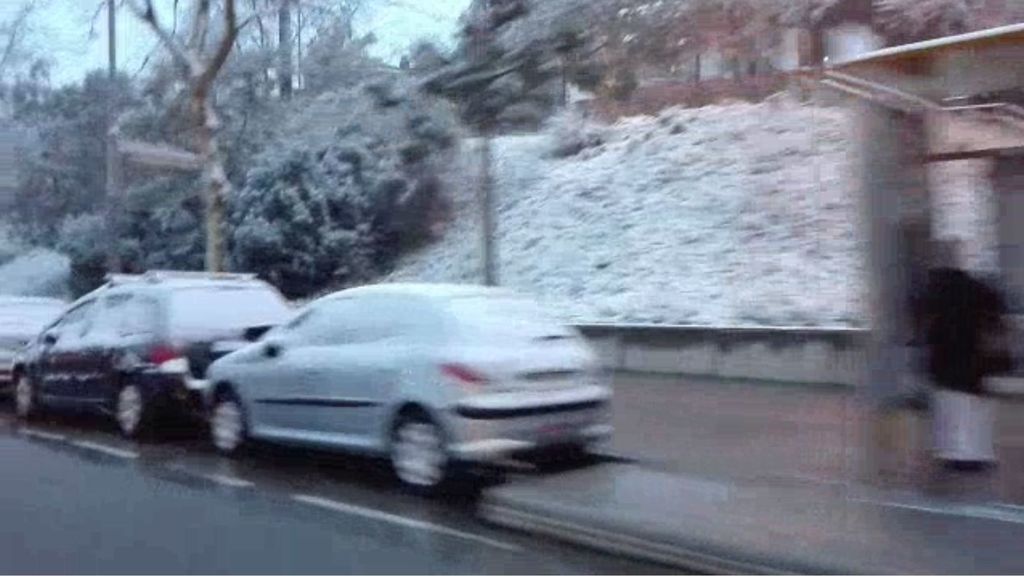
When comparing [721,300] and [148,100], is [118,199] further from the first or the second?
[721,300]

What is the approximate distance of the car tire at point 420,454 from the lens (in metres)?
11.8

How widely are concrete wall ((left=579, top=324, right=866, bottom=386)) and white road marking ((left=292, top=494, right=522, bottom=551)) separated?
233 inches

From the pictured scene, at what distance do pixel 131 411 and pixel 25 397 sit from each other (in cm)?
288

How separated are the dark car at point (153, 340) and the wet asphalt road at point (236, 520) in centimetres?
60

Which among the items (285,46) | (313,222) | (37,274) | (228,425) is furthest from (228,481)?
(37,274)

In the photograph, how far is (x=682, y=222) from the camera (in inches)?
883

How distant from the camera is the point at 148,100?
30.2 metres

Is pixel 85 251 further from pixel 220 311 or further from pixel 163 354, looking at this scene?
pixel 163 354

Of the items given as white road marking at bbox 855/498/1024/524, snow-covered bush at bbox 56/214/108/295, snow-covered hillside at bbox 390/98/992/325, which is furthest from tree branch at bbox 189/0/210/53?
white road marking at bbox 855/498/1024/524

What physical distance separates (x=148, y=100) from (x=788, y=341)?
55.5ft

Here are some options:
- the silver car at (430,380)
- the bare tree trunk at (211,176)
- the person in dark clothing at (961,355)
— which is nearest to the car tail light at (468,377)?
the silver car at (430,380)

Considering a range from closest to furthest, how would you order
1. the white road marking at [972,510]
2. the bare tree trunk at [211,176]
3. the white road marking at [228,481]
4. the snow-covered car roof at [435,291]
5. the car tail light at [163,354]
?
the white road marking at [972,510]
the snow-covered car roof at [435,291]
the white road marking at [228,481]
the car tail light at [163,354]
the bare tree trunk at [211,176]

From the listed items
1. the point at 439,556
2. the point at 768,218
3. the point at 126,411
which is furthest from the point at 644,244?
the point at 439,556

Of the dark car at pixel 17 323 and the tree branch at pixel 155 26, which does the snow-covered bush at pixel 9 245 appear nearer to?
the tree branch at pixel 155 26
